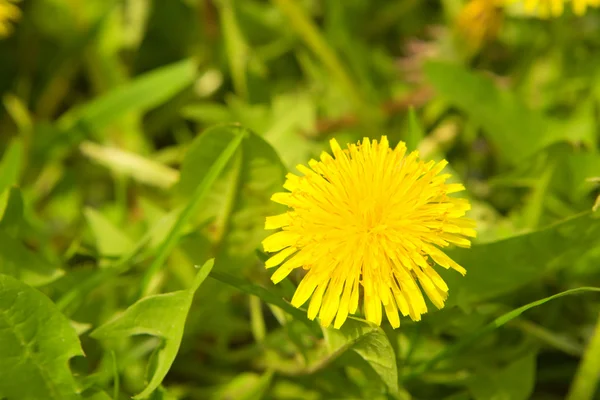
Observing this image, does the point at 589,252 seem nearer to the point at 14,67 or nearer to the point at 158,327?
the point at 158,327

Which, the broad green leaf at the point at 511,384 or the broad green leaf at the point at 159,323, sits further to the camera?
the broad green leaf at the point at 511,384

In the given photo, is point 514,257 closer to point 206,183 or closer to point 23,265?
point 206,183

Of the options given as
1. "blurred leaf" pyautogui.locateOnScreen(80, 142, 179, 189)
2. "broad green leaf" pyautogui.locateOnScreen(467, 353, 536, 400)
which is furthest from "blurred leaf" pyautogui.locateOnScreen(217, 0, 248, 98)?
"broad green leaf" pyautogui.locateOnScreen(467, 353, 536, 400)

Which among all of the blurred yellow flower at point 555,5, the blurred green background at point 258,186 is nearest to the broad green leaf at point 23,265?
the blurred green background at point 258,186

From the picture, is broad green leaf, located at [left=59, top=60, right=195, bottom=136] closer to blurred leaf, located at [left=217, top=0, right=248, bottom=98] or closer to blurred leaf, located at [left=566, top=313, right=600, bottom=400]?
blurred leaf, located at [left=217, top=0, right=248, bottom=98]

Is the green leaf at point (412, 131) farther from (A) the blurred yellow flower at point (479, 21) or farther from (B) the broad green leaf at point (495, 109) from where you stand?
(A) the blurred yellow flower at point (479, 21)

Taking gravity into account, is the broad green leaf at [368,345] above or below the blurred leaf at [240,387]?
above

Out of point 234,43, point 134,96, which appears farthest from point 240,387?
point 234,43

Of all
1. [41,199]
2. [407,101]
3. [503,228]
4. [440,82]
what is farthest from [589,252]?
[41,199]
